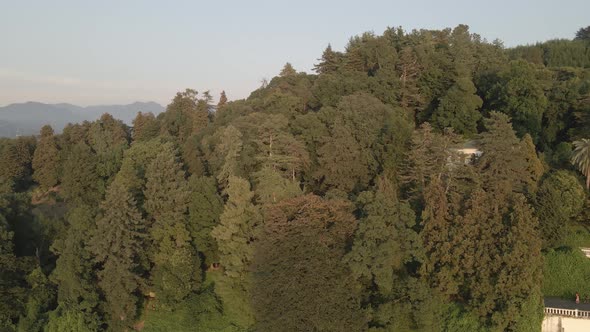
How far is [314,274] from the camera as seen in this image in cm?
1850

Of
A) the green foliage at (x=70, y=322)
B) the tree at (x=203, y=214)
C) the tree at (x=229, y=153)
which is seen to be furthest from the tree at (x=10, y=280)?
the tree at (x=229, y=153)

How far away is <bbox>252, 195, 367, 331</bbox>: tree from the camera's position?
18406 millimetres

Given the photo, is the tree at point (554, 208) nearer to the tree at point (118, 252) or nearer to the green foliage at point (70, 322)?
the tree at point (118, 252)

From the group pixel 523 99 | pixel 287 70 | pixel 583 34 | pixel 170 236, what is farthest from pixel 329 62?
pixel 583 34

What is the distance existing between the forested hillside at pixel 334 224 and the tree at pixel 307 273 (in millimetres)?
59

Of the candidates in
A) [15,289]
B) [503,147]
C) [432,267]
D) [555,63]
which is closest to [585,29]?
[555,63]

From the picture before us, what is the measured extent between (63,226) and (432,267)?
19.8 m

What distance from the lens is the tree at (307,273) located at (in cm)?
1841

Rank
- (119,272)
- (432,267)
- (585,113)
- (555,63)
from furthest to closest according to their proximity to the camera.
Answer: (555,63) → (585,113) → (119,272) → (432,267)

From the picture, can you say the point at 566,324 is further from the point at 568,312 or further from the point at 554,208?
the point at 554,208

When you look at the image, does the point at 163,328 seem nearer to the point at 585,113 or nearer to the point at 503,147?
the point at 503,147

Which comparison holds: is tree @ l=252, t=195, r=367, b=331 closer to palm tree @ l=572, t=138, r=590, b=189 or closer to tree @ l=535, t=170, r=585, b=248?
tree @ l=535, t=170, r=585, b=248

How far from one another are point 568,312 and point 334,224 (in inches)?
381

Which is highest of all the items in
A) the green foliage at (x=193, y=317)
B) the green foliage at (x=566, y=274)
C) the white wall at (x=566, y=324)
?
the green foliage at (x=566, y=274)
